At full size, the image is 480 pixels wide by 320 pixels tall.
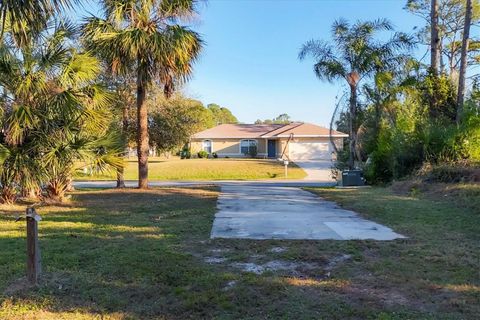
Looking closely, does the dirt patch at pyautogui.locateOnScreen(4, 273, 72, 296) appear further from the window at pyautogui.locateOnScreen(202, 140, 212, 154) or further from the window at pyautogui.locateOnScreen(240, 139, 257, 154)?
the window at pyautogui.locateOnScreen(202, 140, 212, 154)

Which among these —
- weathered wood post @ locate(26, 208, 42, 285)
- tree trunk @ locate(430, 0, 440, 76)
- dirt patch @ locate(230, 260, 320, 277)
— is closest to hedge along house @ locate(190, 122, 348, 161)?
tree trunk @ locate(430, 0, 440, 76)

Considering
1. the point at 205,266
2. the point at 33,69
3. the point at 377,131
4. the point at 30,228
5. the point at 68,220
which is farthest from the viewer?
the point at 377,131

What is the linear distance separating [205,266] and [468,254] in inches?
134

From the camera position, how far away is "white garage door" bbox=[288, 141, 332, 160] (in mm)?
44719

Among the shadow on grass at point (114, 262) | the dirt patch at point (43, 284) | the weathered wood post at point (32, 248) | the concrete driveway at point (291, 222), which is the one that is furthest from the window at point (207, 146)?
the weathered wood post at point (32, 248)

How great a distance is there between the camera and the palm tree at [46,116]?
391 inches

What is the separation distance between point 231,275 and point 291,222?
3847mm

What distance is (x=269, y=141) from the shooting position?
1900 inches

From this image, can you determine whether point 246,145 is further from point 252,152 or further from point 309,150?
point 309,150

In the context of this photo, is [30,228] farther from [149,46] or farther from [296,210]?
[149,46]

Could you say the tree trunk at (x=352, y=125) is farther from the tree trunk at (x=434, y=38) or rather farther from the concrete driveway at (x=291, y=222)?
the concrete driveway at (x=291, y=222)

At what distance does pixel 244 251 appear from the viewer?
632 cm

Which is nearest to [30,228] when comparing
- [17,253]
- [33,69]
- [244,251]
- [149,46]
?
[17,253]

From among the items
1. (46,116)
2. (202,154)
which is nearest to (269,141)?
(202,154)
